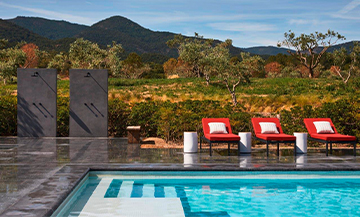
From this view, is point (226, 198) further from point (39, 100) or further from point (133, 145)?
point (39, 100)

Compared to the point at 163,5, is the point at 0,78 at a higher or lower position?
lower

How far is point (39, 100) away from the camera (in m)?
11.7

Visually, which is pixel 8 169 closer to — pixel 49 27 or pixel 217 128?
pixel 217 128

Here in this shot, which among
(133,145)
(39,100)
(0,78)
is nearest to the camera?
(133,145)

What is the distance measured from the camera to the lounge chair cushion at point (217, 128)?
350 inches

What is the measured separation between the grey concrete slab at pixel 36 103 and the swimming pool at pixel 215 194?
5.75 m

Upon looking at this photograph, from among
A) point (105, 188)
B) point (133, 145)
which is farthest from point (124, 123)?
point (105, 188)

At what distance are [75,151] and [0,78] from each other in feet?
117

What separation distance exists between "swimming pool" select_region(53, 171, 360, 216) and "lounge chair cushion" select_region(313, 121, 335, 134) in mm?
2265

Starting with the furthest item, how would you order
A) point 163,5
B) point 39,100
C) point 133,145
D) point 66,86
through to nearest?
point 66,86 → point 163,5 → point 39,100 → point 133,145

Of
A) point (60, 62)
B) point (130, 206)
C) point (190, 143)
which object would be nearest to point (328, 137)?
point (190, 143)

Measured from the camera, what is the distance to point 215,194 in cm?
579

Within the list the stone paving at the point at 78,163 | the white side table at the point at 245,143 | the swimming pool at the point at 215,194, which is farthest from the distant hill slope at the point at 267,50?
the swimming pool at the point at 215,194

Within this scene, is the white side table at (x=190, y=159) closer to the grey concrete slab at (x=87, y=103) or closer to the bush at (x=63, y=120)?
the grey concrete slab at (x=87, y=103)
